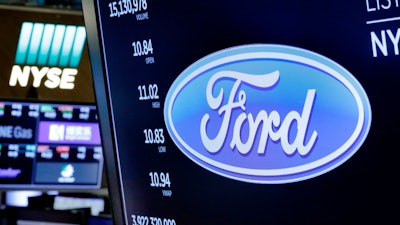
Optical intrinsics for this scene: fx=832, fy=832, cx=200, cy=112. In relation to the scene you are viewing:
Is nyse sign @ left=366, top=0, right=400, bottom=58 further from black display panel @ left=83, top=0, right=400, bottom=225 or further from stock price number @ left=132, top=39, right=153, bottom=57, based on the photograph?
stock price number @ left=132, top=39, right=153, bottom=57

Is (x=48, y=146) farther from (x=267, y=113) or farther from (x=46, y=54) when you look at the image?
(x=267, y=113)

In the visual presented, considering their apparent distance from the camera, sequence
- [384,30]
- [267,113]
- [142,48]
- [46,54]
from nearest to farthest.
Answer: [384,30] < [267,113] < [142,48] < [46,54]

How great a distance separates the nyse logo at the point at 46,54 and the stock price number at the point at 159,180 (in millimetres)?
5456

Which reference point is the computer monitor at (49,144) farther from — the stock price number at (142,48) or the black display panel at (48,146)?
the stock price number at (142,48)

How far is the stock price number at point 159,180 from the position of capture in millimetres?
1849

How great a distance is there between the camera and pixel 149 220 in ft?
6.31

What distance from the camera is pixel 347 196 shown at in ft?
4.83

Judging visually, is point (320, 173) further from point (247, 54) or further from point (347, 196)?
point (247, 54)

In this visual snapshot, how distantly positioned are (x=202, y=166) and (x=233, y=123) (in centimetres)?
14

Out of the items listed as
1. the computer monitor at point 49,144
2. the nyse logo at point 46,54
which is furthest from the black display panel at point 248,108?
the nyse logo at point 46,54

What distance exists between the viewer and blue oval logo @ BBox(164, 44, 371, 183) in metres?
1.47

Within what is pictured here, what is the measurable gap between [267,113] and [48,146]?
14.3 feet

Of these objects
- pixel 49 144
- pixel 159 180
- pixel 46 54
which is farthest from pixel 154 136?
pixel 46 54

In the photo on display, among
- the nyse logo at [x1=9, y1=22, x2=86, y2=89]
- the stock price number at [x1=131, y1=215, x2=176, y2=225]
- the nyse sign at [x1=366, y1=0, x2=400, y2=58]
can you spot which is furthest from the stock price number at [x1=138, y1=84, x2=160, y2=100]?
the nyse logo at [x1=9, y1=22, x2=86, y2=89]
